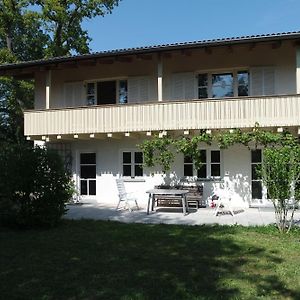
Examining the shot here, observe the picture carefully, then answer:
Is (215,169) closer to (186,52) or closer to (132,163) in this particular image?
(132,163)

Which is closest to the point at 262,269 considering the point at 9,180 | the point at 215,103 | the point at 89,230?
the point at 89,230

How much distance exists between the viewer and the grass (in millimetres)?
5801

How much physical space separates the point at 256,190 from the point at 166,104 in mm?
4744

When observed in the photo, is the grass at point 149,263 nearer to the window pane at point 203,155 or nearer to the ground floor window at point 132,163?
the window pane at point 203,155

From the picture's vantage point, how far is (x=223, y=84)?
18094mm

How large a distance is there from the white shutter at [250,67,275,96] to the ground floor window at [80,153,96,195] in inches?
288

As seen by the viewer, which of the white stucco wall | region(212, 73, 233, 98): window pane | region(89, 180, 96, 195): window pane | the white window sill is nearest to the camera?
the white stucco wall

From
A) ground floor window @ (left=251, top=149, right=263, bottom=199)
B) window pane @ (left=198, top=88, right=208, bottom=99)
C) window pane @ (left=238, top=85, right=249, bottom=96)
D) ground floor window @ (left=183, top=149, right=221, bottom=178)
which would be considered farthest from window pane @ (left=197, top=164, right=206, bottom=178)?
window pane @ (left=238, top=85, right=249, bottom=96)

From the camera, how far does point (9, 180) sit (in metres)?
11.0

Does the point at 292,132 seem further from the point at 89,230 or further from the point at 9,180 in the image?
the point at 9,180

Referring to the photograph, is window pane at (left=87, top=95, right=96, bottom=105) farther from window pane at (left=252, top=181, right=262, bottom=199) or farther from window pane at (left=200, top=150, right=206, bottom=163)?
window pane at (left=252, top=181, right=262, bottom=199)

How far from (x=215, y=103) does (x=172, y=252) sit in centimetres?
878

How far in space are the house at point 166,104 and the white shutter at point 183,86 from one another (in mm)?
41

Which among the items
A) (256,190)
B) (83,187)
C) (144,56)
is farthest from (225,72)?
(83,187)
